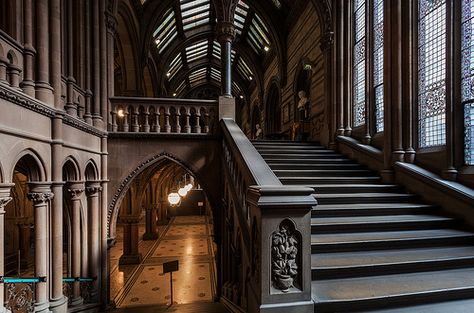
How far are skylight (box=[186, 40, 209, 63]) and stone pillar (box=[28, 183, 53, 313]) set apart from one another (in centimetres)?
1612

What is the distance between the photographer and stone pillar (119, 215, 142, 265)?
1051 cm

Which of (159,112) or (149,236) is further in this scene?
(149,236)

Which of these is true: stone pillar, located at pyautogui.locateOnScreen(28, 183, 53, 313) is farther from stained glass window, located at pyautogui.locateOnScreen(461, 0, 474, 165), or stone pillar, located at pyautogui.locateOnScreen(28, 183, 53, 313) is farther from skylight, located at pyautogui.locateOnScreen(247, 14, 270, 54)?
skylight, located at pyautogui.locateOnScreen(247, 14, 270, 54)

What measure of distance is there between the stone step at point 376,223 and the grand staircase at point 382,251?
0.04 ft

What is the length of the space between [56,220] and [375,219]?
181 inches

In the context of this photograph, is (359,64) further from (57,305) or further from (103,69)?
(57,305)

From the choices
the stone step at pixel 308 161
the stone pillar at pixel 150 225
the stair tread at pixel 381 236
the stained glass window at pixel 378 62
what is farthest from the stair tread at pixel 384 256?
the stone pillar at pixel 150 225

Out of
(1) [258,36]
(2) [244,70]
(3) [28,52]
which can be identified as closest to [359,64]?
(3) [28,52]

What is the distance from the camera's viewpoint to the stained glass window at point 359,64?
7.05 meters

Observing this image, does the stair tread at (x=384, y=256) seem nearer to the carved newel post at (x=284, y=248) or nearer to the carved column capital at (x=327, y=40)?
the carved newel post at (x=284, y=248)

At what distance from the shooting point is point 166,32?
1423 centimetres

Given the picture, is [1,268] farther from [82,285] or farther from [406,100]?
[406,100]

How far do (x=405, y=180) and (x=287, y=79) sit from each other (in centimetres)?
861

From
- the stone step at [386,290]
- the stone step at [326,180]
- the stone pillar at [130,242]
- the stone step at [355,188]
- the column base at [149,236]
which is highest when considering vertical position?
the stone step at [326,180]
